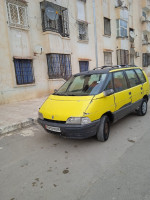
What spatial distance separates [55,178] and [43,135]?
1872mm

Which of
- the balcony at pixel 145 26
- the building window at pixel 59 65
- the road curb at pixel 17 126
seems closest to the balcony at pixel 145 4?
the balcony at pixel 145 26

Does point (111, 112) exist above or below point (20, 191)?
above

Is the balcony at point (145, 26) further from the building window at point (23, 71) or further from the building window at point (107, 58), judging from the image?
the building window at point (23, 71)

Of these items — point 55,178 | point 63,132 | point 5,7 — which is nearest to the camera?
point 55,178

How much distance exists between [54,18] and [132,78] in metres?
7.28

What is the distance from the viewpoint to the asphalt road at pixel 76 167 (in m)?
2.07

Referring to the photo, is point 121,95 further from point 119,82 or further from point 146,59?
point 146,59

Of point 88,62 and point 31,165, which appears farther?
point 88,62

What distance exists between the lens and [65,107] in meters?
3.32

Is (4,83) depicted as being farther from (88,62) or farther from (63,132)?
(88,62)

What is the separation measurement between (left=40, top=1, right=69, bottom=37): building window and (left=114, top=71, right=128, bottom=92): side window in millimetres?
7138

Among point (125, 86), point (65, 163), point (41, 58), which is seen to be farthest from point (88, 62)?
point (65, 163)

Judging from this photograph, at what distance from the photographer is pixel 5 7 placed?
7.98 metres

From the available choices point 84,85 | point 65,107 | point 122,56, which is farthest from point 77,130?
point 122,56
